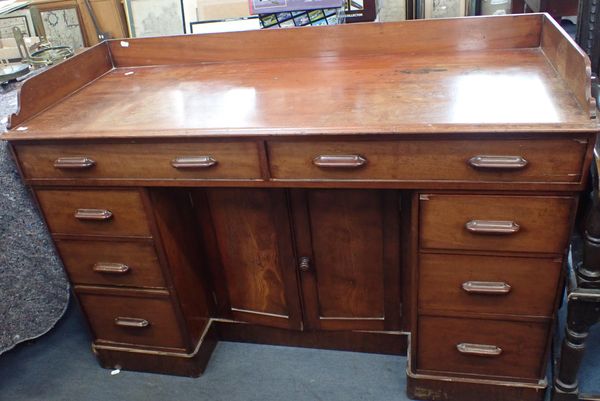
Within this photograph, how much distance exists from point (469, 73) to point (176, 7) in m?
1.40

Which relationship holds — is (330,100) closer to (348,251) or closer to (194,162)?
(194,162)

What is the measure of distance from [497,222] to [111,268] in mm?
973

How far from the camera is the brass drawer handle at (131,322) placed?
5.03 ft

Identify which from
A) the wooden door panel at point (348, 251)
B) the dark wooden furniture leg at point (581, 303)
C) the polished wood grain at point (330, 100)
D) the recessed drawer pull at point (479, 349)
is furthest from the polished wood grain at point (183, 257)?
the dark wooden furniture leg at point (581, 303)

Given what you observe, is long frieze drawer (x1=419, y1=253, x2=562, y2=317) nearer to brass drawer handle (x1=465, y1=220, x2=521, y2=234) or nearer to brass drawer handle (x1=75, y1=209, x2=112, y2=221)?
brass drawer handle (x1=465, y1=220, x2=521, y2=234)

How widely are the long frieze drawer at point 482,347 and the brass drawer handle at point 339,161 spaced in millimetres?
462

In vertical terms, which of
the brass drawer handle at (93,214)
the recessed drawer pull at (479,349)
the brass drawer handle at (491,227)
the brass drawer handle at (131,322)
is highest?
the brass drawer handle at (93,214)

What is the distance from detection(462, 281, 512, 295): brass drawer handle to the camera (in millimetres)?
1221

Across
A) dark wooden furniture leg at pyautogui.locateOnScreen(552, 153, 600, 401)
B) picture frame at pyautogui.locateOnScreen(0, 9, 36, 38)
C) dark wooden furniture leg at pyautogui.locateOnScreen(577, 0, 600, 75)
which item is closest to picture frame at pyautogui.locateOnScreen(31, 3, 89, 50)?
picture frame at pyautogui.locateOnScreen(0, 9, 36, 38)

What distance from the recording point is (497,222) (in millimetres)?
1137

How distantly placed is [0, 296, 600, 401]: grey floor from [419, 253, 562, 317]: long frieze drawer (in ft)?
1.24

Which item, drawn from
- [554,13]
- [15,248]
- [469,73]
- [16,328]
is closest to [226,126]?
[469,73]

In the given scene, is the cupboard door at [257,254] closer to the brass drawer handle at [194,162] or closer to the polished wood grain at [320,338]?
the polished wood grain at [320,338]

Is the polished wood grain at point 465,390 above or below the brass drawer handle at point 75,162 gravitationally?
below
